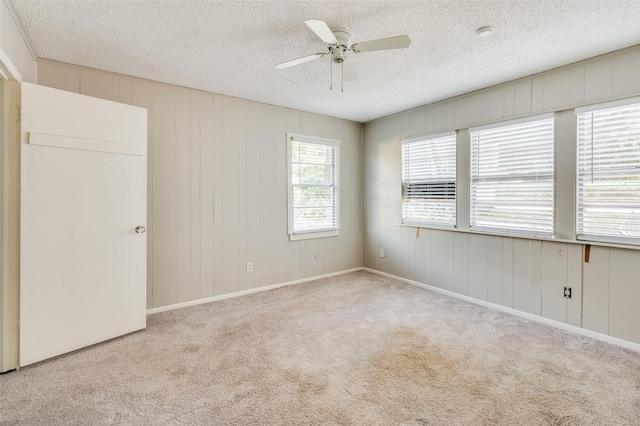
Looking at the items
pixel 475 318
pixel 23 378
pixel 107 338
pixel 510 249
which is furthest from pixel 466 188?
pixel 23 378

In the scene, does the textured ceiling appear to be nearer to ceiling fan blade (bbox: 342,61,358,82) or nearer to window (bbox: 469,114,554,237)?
ceiling fan blade (bbox: 342,61,358,82)

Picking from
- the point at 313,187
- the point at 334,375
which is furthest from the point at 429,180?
the point at 334,375

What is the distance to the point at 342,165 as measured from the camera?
196 inches

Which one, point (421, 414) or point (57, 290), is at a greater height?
point (57, 290)

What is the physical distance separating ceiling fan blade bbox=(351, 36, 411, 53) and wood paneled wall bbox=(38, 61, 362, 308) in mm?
2180

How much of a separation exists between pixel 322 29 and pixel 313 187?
2.83m

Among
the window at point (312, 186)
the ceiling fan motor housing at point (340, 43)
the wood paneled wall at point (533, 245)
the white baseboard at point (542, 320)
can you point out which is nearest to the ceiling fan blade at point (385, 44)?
the ceiling fan motor housing at point (340, 43)

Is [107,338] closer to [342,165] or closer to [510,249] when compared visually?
[342,165]

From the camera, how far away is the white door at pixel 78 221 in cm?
227

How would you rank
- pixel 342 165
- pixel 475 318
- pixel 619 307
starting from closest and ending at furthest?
pixel 619 307 → pixel 475 318 → pixel 342 165

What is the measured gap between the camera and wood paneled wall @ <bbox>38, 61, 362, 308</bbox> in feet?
11.0

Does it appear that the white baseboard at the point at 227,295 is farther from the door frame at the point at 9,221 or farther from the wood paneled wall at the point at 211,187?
the door frame at the point at 9,221

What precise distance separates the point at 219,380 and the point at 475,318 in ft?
8.38

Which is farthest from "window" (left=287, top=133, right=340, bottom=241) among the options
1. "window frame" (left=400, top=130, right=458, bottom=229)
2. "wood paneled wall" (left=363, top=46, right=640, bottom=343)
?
"window frame" (left=400, top=130, right=458, bottom=229)
